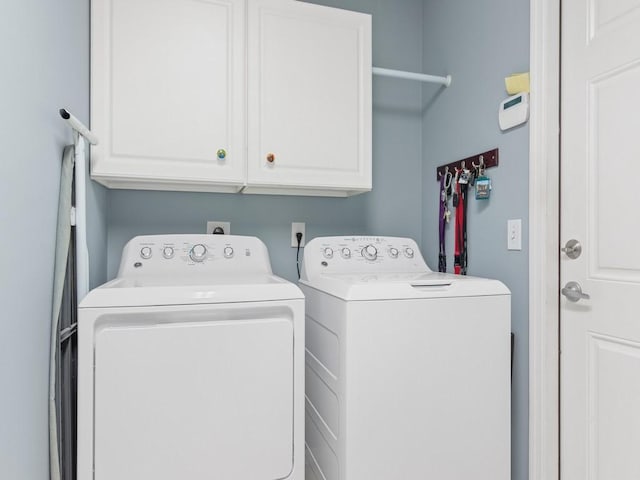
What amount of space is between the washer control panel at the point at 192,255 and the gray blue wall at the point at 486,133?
989mm

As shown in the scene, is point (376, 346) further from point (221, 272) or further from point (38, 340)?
point (38, 340)

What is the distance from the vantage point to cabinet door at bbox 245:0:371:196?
1721mm

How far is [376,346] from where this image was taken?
1.32m

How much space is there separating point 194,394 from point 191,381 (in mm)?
41

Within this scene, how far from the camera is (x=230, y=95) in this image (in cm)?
168

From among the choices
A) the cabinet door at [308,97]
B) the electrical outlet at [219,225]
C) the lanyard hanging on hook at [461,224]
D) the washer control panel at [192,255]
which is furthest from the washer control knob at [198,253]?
the lanyard hanging on hook at [461,224]

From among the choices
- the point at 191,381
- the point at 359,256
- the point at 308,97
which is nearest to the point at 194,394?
the point at 191,381

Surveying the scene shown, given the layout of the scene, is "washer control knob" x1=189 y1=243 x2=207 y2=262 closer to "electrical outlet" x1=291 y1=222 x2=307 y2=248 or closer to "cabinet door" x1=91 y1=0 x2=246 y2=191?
"cabinet door" x1=91 y1=0 x2=246 y2=191

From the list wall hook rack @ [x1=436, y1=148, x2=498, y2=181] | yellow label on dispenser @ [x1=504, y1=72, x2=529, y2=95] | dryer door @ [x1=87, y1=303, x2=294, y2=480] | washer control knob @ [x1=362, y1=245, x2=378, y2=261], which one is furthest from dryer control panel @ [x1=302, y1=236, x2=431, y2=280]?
yellow label on dispenser @ [x1=504, y1=72, x2=529, y2=95]
